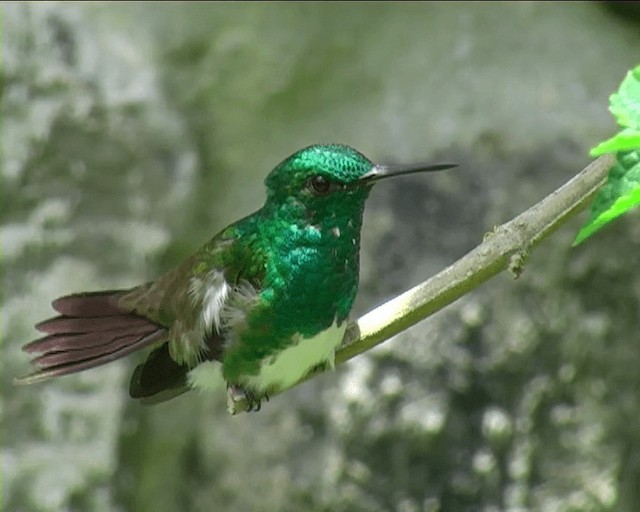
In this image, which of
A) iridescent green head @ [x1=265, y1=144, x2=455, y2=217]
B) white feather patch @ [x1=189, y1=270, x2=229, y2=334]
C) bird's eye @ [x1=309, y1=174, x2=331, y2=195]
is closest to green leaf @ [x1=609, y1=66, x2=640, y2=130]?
iridescent green head @ [x1=265, y1=144, x2=455, y2=217]

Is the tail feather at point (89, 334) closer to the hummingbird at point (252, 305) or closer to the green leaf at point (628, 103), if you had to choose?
the hummingbird at point (252, 305)

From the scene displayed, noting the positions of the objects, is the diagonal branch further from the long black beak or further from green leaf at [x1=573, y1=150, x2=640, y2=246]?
A: green leaf at [x1=573, y1=150, x2=640, y2=246]

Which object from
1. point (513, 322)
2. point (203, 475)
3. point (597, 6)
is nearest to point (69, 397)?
point (203, 475)

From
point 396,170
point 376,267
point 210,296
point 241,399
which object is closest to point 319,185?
point 396,170

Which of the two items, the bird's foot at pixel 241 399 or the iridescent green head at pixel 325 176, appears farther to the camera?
the bird's foot at pixel 241 399

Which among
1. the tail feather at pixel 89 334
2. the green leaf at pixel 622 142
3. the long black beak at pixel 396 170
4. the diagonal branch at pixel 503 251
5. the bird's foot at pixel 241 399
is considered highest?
the tail feather at pixel 89 334

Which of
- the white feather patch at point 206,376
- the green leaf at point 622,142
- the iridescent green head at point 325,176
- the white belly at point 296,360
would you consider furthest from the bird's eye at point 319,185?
the green leaf at point 622,142

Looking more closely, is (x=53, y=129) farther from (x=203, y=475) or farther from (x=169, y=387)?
(x=169, y=387)

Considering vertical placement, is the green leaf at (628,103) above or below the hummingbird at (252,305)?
below
